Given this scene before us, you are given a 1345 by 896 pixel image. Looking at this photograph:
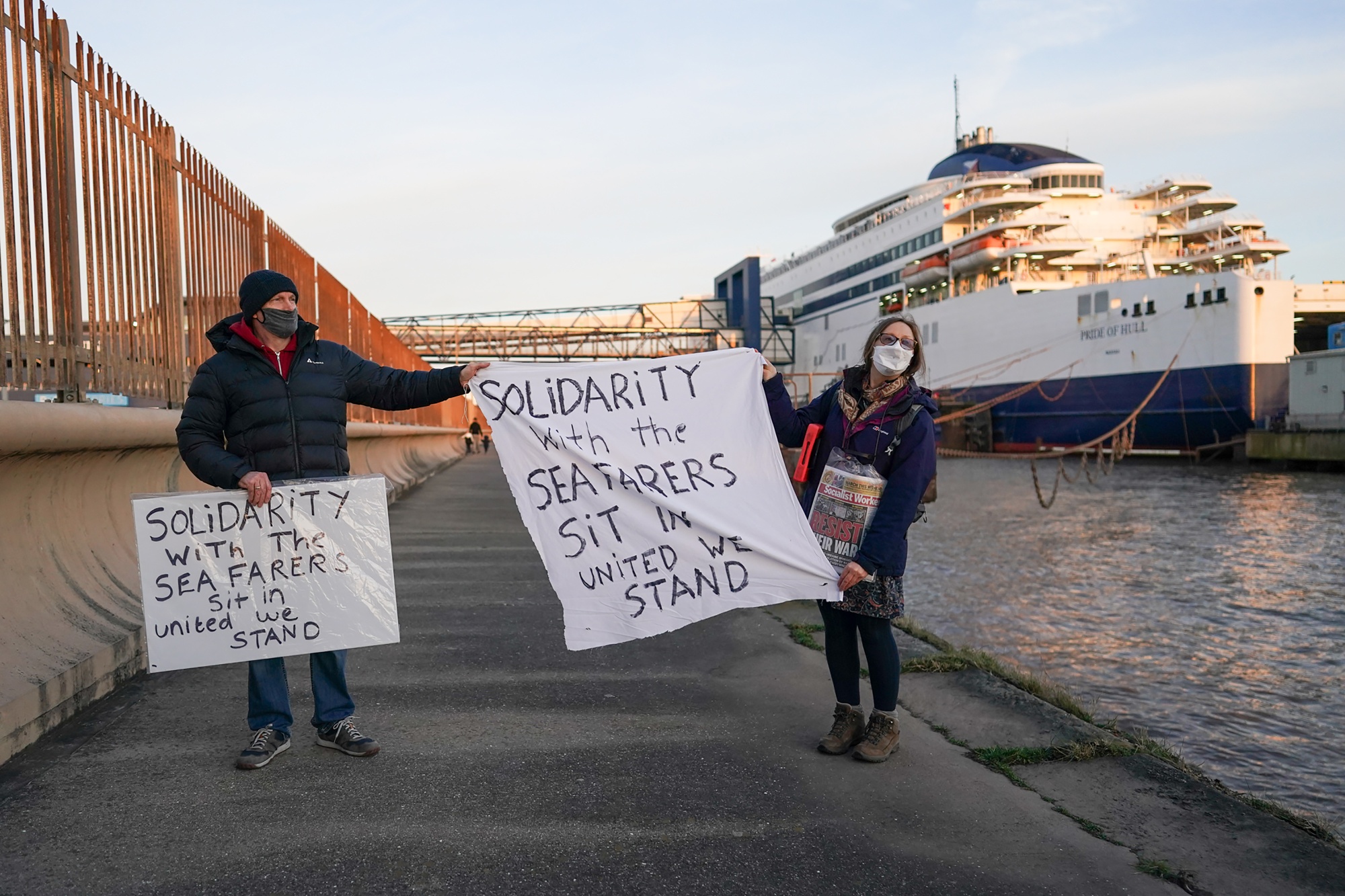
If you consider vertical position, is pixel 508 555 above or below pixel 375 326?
below

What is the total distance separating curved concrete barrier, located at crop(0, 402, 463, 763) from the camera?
3.75 m

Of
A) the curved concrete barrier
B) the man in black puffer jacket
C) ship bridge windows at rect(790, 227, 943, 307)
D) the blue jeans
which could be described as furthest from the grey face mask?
ship bridge windows at rect(790, 227, 943, 307)

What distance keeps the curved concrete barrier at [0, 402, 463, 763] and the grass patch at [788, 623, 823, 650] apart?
361cm

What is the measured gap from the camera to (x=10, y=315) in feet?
13.2

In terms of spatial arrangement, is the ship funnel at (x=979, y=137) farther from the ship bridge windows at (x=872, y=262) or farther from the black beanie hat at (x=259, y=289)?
the black beanie hat at (x=259, y=289)

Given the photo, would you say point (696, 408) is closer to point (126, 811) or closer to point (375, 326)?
point (126, 811)

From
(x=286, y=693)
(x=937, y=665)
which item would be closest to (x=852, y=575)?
(x=937, y=665)

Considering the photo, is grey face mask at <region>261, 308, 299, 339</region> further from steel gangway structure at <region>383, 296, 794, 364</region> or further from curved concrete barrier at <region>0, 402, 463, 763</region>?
steel gangway structure at <region>383, 296, 794, 364</region>

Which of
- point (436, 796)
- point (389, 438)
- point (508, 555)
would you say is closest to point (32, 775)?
point (436, 796)

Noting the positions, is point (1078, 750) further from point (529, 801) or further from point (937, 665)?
point (529, 801)

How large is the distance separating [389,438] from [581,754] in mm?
14155

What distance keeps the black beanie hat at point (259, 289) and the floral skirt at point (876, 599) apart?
2.49 metres

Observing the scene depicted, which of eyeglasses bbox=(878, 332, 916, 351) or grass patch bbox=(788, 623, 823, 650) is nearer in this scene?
eyeglasses bbox=(878, 332, 916, 351)

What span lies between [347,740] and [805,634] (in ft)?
10.4
